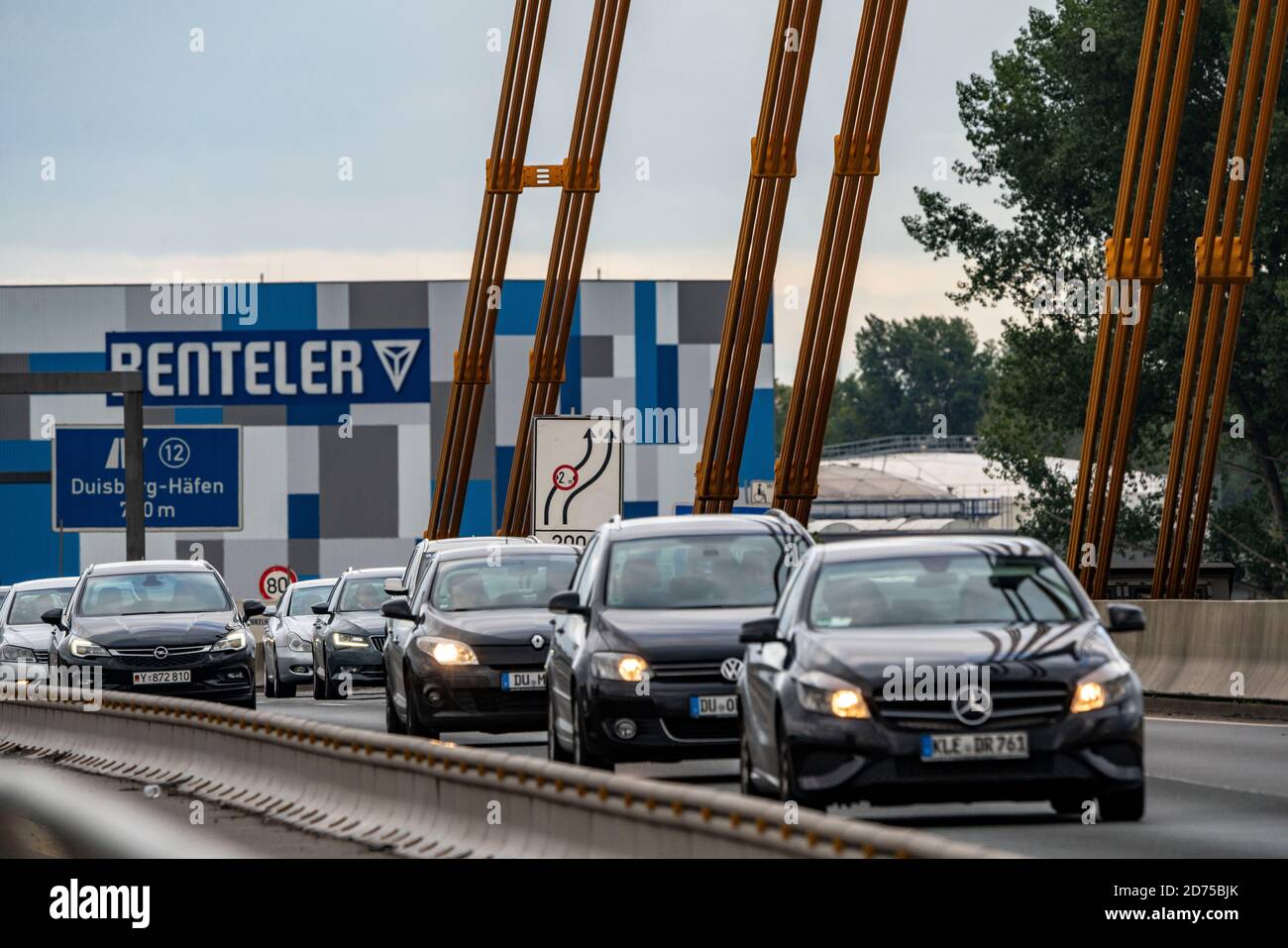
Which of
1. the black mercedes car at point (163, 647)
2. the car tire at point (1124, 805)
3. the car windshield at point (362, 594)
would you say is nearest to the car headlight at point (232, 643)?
the black mercedes car at point (163, 647)

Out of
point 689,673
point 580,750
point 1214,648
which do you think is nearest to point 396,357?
point 1214,648

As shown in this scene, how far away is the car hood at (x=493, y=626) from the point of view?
65.3ft

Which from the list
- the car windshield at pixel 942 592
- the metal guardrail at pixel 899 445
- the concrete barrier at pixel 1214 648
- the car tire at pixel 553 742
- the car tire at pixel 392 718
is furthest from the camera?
the metal guardrail at pixel 899 445

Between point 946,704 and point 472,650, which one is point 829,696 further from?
point 472,650

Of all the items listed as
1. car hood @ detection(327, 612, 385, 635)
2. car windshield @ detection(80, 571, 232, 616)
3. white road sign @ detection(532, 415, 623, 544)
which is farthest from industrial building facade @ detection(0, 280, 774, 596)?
car windshield @ detection(80, 571, 232, 616)

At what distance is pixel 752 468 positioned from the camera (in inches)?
3324

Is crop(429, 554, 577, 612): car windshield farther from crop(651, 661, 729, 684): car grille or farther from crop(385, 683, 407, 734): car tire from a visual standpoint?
crop(651, 661, 729, 684): car grille

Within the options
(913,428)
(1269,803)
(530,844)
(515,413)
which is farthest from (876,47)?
(913,428)

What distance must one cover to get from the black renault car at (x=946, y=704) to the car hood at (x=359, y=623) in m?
20.6

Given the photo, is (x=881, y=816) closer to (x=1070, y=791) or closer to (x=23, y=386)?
(x=1070, y=791)

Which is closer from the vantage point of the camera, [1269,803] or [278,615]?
[1269,803]

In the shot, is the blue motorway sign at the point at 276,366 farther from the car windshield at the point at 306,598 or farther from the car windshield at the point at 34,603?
the car windshield at the point at 34,603

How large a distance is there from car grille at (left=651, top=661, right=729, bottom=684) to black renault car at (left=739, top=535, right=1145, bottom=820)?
1961 millimetres
